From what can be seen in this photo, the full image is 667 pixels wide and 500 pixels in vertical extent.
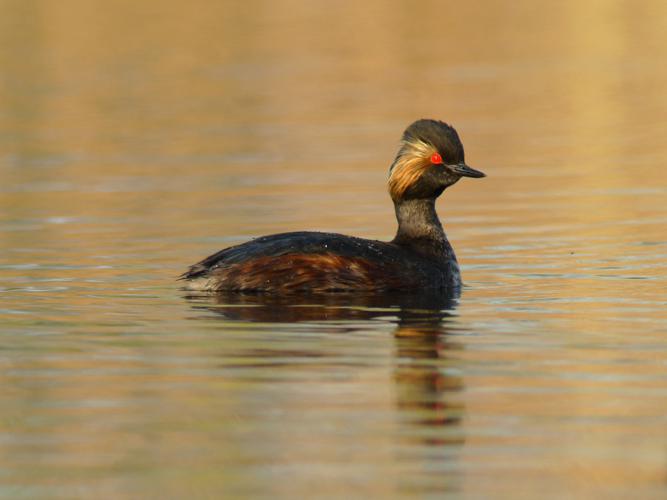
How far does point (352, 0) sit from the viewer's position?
57000 mm

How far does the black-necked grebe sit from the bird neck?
2 centimetres

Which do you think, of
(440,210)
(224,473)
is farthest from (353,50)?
(224,473)

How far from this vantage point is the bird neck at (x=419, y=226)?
1366cm

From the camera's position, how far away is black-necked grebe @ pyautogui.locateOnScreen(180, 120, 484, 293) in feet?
41.1

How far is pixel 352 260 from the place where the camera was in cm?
1259

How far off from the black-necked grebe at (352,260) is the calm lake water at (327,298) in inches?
9.6

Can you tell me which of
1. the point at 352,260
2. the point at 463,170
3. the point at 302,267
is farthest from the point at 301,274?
the point at 463,170

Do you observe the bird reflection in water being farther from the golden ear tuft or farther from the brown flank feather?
the golden ear tuft

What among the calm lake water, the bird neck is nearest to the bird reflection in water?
the calm lake water

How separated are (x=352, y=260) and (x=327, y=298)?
0.34 m

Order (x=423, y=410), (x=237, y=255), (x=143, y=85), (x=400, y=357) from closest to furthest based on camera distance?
(x=423, y=410) → (x=400, y=357) → (x=237, y=255) → (x=143, y=85)

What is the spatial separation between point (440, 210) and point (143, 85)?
51.2 ft

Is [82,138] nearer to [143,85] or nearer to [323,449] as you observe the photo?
[143,85]

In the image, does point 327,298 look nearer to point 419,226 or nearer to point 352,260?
point 352,260
